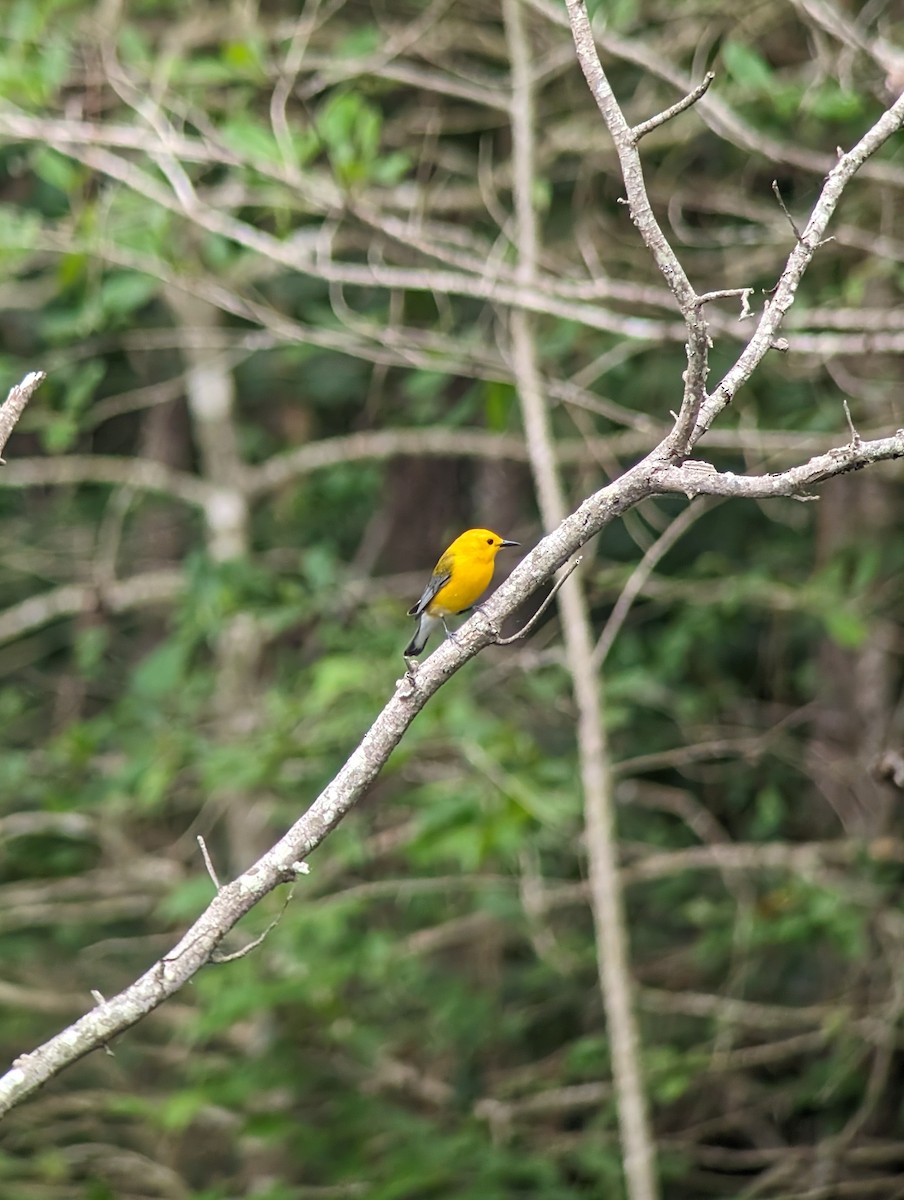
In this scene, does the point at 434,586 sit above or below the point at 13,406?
above

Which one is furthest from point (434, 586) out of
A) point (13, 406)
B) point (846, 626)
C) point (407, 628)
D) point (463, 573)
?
point (846, 626)

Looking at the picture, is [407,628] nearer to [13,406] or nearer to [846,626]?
[846,626]

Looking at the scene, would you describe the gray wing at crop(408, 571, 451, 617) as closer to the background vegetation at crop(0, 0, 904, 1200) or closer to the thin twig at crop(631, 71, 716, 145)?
the background vegetation at crop(0, 0, 904, 1200)

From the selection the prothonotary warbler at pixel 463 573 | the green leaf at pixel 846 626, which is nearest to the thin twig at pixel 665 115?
the prothonotary warbler at pixel 463 573

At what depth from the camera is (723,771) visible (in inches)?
306

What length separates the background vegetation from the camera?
18.9 feet

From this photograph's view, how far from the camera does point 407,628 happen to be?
6.21 m

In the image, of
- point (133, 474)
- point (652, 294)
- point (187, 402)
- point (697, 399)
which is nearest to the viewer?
point (697, 399)

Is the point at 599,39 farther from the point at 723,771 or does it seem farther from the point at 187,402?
the point at 187,402

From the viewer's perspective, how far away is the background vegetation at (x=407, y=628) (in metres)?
5.75

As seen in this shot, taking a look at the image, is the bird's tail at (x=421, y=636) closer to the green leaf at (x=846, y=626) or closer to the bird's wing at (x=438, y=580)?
the bird's wing at (x=438, y=580)

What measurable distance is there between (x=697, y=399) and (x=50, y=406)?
5539 millimetres

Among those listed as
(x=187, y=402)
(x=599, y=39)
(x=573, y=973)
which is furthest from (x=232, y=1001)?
(x=187, y=402)

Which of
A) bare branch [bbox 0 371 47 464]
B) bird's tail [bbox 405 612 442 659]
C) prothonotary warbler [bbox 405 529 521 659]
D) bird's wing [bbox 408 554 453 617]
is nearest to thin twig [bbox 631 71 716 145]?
bare branch [bbox 0 371 47 464]
